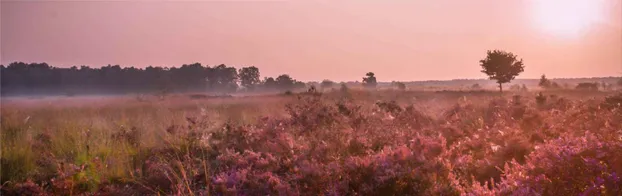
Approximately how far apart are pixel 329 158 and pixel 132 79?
156ft

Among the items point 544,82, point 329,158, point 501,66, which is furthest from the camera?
point 544,82

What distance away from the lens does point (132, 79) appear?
49562mm

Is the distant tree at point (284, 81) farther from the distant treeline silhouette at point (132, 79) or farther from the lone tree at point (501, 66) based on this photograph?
the lone tree at point (501, 66)

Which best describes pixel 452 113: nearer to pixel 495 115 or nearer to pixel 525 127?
pixel 495 115

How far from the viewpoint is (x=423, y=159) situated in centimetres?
461

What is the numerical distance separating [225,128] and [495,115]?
6064 mm

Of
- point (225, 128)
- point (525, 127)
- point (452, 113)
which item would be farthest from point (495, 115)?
point (225, 128)

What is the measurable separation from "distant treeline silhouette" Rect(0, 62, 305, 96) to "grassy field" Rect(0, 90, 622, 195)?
33568mm

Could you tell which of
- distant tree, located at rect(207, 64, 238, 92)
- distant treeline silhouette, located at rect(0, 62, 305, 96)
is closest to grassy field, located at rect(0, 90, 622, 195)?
distant treeline silhouette, located at rect(0, 62, 305, 96)

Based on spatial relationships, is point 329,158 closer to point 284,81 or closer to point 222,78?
point 284,81

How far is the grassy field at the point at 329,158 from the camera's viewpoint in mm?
3639

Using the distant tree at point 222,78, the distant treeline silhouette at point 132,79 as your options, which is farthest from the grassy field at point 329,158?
the distant tree at point 222,78

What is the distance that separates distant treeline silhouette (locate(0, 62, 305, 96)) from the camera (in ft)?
142

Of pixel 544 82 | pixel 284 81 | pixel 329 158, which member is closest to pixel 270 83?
pixel 284 81
